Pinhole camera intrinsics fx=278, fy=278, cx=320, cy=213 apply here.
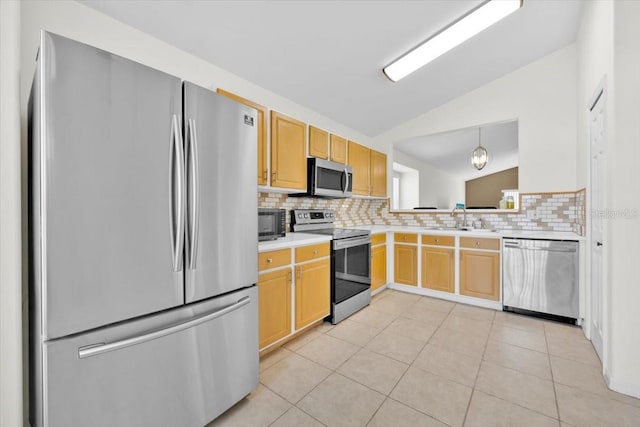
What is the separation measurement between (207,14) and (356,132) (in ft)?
9.01

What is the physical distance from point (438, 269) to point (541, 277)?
1045 millimetres

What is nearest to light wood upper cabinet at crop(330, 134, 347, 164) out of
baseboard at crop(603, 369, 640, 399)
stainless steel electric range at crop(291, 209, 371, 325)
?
stainless steel electric range at crop(291, 209, 371, 325)

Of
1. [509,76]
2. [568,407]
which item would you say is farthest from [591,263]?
[509,76]

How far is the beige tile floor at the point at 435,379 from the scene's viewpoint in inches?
61.8

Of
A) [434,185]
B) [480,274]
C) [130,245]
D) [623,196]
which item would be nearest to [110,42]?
[130,245]

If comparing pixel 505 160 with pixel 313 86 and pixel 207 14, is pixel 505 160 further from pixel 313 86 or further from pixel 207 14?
pixel 207 14

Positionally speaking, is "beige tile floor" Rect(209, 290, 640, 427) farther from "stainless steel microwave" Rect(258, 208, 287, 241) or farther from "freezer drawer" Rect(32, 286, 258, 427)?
"stainless steel microwave" Rect(258, 208, 287, 241)

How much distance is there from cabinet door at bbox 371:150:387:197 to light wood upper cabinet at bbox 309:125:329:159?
1.14m

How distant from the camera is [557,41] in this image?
10.3 feet

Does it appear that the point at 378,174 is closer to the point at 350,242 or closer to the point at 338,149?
the point at 338,149

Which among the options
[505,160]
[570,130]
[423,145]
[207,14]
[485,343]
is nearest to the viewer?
[207,14]

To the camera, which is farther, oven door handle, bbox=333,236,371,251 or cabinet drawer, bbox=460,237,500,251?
cabinet drawer, bbox=460,237,500,251

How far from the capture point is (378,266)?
148 inches

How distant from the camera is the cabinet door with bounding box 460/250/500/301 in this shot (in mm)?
3207
